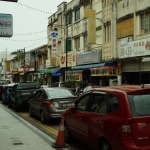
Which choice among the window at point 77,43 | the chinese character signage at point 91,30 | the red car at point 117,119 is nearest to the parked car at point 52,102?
the red car at point 117,119

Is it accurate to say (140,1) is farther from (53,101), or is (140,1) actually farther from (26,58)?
(26,58)

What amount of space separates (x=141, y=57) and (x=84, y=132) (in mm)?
13955

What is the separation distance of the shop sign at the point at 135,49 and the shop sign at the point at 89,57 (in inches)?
146

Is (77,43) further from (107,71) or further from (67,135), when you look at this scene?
(67,135)

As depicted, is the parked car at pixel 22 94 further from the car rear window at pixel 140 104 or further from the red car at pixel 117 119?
the car rear window at pixel 140 104

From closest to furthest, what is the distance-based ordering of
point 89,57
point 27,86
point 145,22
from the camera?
point 27,86 < point 145,22 < point 89,57

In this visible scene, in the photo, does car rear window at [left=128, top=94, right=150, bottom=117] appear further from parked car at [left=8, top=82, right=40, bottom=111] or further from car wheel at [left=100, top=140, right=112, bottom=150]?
parked car at [left=8, top=82, right=40, bottom=111]

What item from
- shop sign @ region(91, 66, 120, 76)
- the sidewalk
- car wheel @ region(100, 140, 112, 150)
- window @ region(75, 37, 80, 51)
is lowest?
the sidewalk

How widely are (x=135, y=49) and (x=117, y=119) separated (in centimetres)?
1520

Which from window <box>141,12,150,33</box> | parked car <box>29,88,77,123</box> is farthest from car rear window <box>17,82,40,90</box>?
window <box>141,12,150,33</box>

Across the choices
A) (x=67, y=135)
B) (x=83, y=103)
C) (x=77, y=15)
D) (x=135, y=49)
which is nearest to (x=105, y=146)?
(x=83, y=103)

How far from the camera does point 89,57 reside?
27.3 meters

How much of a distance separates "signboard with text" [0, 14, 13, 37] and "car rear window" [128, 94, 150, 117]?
323 inches

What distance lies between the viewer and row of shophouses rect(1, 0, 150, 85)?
2045 centimetres
